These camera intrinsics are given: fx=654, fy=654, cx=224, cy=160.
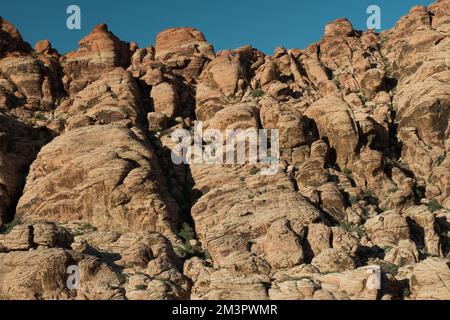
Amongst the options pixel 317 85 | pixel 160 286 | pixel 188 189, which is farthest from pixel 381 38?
pixel 160 286

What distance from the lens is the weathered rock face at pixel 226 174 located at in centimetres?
4044

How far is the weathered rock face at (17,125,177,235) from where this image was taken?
1986 inches

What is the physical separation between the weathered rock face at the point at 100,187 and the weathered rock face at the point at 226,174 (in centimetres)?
13

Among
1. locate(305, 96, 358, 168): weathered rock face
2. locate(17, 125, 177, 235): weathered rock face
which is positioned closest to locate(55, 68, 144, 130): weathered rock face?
locate(17, 125, 177, 235): weathered rock face

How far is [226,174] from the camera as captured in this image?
55.8 m

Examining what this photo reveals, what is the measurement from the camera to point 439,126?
209ft

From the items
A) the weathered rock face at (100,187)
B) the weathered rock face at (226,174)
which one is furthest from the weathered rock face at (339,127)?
the weathered rock face at (100,187)

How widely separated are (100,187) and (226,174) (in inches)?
431

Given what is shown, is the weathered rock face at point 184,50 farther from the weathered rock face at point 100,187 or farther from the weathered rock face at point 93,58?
the weathered rock face at point 100,187

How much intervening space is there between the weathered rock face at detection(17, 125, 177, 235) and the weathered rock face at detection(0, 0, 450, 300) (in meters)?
0.13

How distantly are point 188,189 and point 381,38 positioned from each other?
1860 inches

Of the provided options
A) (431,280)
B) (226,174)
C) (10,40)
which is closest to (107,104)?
(226,174)

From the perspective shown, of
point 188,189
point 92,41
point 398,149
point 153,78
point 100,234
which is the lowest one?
point 100,234

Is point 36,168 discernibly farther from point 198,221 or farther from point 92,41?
point 92,41
